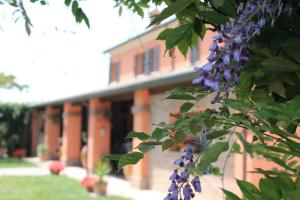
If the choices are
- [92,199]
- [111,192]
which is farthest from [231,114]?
[111,192]

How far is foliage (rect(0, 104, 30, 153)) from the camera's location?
31.9m

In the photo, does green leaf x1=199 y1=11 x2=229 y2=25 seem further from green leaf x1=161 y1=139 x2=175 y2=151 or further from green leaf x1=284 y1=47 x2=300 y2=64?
green leaf x1=161 y1=139 x2=175 y2=151

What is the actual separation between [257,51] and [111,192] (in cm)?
1425

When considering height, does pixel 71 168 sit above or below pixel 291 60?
below

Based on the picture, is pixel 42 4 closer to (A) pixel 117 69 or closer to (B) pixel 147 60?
(B) pixel 147 60

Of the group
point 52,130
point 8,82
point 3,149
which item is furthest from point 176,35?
point 3,149

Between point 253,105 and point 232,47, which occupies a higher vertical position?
point 232,47

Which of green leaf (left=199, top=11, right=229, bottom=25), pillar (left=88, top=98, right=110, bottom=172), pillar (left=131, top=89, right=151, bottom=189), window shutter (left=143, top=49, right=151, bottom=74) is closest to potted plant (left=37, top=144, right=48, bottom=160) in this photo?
pillar (left=88, top=98, right=110, bottom=172)

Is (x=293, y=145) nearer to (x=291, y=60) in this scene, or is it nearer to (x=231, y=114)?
(x=231, y=114)

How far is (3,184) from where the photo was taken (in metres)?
16.8

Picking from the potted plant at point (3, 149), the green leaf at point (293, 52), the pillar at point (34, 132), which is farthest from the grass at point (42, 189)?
the pillar at point (34, 132)

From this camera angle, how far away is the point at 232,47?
100 centimetres

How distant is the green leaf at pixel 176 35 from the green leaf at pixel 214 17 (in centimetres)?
5

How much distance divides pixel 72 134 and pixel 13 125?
936 cm
